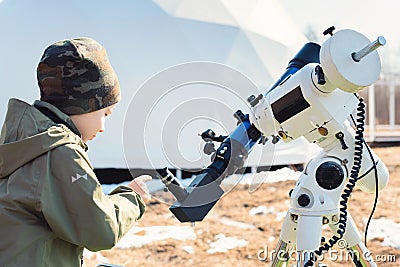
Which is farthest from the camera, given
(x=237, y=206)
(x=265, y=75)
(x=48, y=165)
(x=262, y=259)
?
(x=265, y=75)

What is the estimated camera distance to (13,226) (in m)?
1.21

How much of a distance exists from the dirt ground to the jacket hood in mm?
1945

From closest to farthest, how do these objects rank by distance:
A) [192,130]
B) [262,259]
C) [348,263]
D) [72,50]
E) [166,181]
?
[72,50] → [166,181] → [192,130] → [348,263] → [262,259]

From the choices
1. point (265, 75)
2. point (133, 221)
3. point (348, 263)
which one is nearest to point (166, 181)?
point (133, 221)

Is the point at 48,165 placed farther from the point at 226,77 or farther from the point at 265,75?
the point at 265,75

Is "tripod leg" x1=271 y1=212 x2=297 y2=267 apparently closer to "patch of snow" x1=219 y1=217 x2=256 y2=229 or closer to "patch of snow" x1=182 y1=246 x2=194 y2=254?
"patch of snow" x1=182 y1=246 x2=194 y2=254

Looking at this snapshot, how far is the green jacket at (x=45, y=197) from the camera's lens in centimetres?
118

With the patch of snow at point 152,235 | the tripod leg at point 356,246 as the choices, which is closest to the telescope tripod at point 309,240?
the tripod leg at point 356,246

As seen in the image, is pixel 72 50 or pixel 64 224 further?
pixel 72 50

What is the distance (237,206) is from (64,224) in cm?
401

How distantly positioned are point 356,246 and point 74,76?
111cm

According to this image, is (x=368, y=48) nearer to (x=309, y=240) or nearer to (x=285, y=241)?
(x=309, y=240)

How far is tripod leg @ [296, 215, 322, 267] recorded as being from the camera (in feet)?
5.33

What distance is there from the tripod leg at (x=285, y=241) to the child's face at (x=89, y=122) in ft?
2.36
